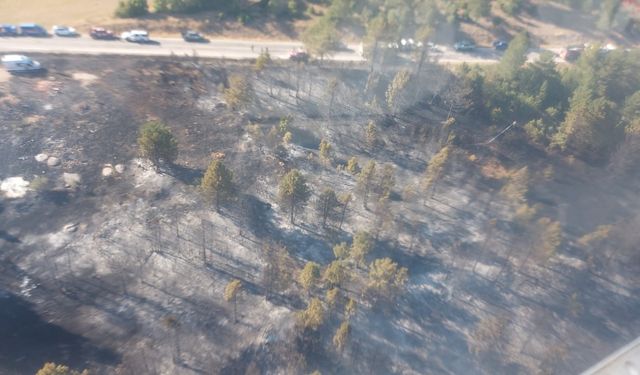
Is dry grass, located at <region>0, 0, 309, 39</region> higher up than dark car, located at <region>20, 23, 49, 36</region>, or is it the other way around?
dry grass, located at <region>0, 0, 309, 39</region>

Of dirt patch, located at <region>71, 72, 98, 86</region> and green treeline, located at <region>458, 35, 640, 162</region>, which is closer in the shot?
green treeline, located at <region>458, 35, 640, 162</region>

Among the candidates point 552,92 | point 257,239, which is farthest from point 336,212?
point 552,92

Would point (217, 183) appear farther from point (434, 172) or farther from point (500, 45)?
point (500, 45)

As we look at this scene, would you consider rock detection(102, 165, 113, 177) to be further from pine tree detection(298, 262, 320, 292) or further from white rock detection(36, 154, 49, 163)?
pine tree detection(298, 262, 320, 292)

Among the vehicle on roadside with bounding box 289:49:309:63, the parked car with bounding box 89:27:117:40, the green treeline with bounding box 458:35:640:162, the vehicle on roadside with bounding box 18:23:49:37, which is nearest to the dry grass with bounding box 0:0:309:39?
the parked car with bounding box 89:27:117:40

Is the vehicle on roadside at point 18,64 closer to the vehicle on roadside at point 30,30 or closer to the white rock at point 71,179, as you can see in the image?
the vehicle on roadside at point 30,30

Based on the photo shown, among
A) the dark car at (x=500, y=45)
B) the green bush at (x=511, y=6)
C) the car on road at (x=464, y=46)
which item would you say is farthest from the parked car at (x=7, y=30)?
the green bush at (x=511, y=6)
